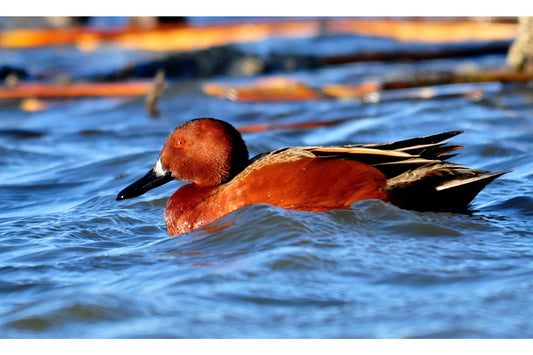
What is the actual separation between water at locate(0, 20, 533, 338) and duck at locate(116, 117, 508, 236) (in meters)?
0.09

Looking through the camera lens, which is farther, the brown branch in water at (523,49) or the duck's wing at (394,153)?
the brown branch in water at (523,49)

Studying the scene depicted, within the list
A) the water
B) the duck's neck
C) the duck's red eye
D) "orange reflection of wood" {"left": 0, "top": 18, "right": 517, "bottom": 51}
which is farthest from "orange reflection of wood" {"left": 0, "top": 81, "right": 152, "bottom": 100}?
the duck's neck

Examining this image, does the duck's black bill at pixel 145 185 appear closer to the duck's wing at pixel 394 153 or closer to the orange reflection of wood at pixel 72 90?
the duck's wing at pixel 394 153

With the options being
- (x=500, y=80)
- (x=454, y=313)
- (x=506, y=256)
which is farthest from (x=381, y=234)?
(x=500, y=80)

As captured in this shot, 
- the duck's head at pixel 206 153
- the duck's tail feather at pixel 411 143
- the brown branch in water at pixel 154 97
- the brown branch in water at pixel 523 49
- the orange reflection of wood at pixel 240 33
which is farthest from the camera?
the orange reflection of wood at pixel 240 33

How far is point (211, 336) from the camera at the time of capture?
363cm

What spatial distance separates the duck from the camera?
5.05m

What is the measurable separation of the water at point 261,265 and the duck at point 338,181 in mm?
89

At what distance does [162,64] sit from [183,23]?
5.29ft

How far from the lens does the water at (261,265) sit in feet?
12.3

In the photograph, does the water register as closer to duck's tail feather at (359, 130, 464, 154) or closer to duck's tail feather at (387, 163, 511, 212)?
duck's tail feather at (387, 163, 511, 212)

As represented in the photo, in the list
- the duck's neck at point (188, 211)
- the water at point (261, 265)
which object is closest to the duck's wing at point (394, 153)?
the water at point (261, 265)

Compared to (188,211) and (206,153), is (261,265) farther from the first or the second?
(206,153)
